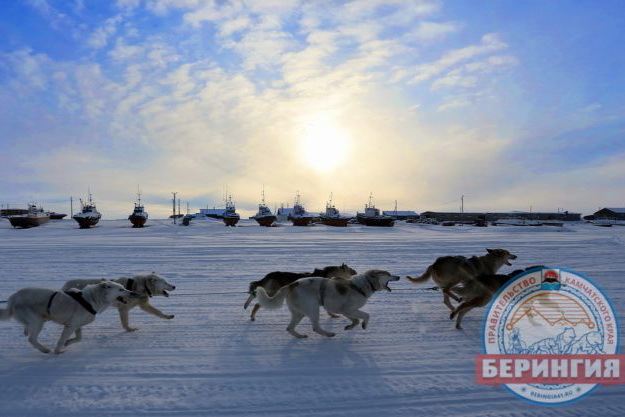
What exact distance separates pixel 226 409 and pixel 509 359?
331 centimetres

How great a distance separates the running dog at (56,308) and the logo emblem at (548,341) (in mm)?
4670

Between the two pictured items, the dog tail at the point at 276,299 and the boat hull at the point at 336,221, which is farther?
the boat hull at the point at 336,221

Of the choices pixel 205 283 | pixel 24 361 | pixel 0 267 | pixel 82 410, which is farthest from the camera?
pixel 0 267

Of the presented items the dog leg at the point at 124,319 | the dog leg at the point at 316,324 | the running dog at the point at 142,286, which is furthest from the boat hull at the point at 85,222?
the dog leg at the point at 316,324

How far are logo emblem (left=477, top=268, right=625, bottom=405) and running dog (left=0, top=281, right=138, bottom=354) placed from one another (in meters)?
4.67

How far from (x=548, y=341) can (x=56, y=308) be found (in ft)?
20.3

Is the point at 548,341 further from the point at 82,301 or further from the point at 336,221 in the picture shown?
the point at 336,221

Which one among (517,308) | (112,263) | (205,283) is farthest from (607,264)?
(112,263)

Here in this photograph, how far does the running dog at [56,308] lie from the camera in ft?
17.4

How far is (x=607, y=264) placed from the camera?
1378 cm

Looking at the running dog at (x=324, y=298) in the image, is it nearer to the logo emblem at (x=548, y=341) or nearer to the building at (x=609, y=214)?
the logo emblem at (x=548, y=341)

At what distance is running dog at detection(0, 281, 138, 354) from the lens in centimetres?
529

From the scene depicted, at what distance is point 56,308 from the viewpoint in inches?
211

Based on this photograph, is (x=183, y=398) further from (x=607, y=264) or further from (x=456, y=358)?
(x=607, y=264)
